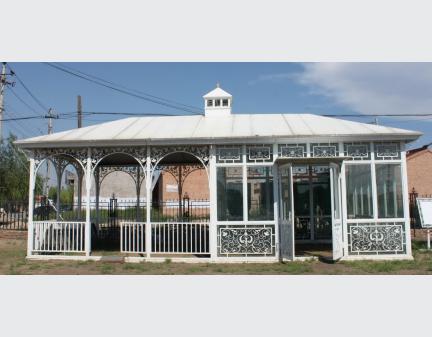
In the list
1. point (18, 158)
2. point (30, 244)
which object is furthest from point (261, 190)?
point (18, 158)

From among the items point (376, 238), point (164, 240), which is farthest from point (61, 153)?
point (376, 238)

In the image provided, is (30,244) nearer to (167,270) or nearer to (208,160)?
(167,270)

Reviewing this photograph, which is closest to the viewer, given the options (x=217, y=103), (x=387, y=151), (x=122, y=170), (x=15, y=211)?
(x=387, y=151)

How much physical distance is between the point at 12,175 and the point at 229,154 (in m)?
24.1

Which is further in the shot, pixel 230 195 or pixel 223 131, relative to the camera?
pixel 223 131

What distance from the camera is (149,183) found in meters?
11.0

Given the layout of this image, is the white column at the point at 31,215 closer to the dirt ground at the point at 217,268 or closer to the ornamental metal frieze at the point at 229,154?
the dirt ground at the point at 217,268

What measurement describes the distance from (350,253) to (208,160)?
4349 mm

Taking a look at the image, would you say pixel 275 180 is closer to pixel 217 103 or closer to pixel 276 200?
pixel 276 200

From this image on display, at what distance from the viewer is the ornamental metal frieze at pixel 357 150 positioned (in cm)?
1076

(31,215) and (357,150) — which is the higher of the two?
(357,150)

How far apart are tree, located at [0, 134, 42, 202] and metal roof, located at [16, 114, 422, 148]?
18.8m

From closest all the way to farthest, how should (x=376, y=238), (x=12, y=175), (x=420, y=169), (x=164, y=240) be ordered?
(x=376, y=238), (x=164, y=240), (x=12, y=175), (x=420, y=169)

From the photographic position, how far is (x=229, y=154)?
10891mm
